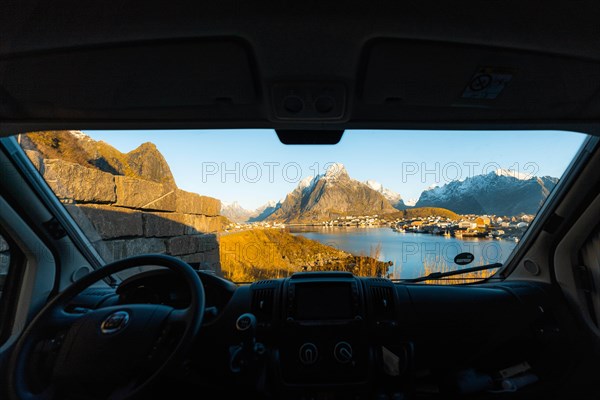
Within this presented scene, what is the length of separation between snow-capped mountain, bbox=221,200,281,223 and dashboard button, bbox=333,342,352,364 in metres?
1.13

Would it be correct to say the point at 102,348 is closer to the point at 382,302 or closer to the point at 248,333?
the point at 248,333

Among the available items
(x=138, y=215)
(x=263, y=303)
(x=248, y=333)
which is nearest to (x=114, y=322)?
(x=248, y=333)

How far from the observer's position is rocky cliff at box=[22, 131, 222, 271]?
6.89 ft

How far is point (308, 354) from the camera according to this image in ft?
5.57

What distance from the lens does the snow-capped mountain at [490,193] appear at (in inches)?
85.0

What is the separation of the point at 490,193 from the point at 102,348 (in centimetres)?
253

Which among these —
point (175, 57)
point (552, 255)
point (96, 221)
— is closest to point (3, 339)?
point (96, 221)

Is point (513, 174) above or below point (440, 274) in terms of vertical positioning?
above

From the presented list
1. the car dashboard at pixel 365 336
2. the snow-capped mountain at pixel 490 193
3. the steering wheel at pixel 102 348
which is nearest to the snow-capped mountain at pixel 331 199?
the snow-capped mountain at pixel 490 193

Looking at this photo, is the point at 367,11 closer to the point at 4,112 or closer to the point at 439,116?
the point at 439,116

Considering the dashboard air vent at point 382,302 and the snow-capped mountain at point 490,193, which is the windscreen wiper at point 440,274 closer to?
the dashboard air vent at point 382,302

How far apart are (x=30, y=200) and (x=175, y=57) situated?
129 centimetres

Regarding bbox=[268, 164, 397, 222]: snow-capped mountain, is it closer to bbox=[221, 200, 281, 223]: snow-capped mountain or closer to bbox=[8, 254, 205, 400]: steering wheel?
bbox=[221, 200, 281, 223]: snow-capped mountain

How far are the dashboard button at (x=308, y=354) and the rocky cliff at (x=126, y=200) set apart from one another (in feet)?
2.96
